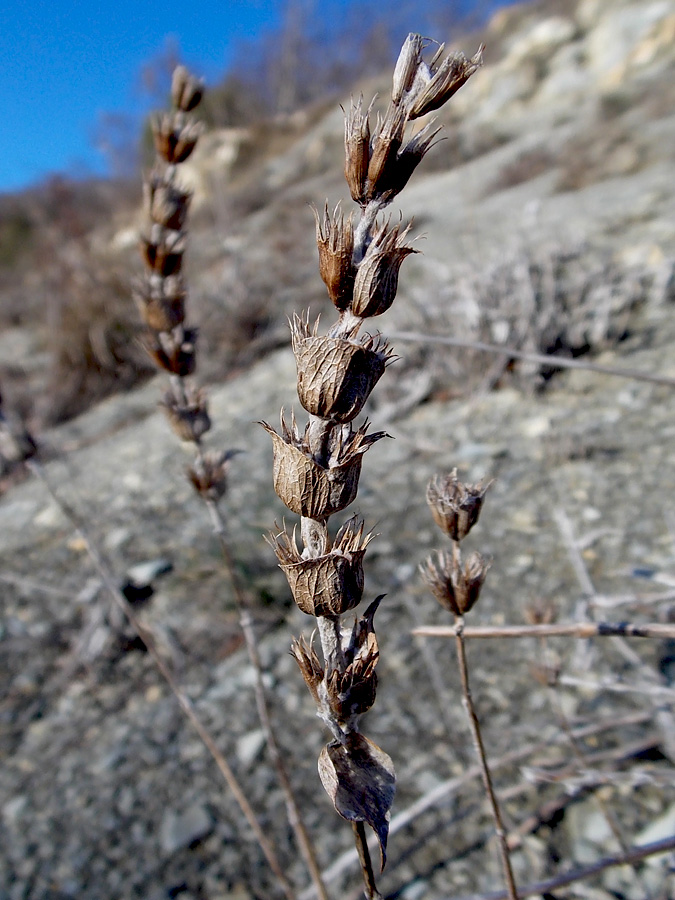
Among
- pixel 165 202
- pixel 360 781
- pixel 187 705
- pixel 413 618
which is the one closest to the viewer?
pixel 360 781

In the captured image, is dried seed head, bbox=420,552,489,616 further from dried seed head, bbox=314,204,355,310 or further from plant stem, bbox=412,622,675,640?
dried seed head, bbox=314,204,355,310

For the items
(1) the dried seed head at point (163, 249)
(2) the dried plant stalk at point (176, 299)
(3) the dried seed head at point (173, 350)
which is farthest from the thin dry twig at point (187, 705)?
(1) the dried seed head at point (163, 249)

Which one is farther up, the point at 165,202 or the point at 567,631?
the point at 165,202

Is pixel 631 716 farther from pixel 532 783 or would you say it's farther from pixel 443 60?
pixel 443 60

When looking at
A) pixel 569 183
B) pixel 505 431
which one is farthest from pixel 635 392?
pixel 569 183

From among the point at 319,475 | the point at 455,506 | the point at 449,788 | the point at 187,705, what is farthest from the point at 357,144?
the point at 449,788

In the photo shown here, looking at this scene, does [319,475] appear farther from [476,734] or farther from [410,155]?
[476,734]
